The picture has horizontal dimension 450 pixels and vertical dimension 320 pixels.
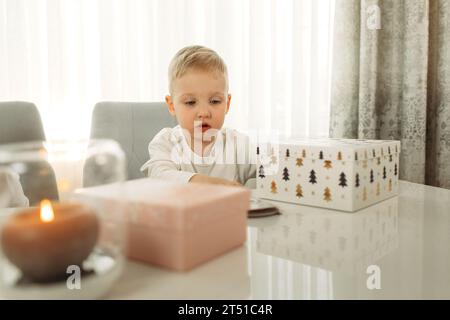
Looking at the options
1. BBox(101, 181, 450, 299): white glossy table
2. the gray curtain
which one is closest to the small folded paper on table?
BBox(101, 181, 450, 299): white glossy table

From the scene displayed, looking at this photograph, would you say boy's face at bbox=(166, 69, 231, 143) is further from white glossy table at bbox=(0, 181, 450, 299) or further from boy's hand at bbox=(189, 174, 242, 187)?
white glossy table at bbox=(0, 181, 450, 299)

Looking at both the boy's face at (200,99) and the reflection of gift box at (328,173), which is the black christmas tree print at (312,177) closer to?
the reflection of gift box at (328,173)

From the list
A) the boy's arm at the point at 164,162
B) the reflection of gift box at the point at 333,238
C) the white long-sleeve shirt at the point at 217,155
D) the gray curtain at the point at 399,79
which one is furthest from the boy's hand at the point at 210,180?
the gray curtain at the point at 399,79

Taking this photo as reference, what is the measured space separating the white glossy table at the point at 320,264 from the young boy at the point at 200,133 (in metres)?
0.51

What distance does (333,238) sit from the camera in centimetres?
71

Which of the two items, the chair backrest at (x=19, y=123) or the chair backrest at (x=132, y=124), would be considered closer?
the chair backrest at (x=19, y=123)

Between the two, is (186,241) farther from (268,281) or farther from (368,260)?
(368,260)

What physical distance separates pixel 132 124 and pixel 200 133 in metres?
0.47

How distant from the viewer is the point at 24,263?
0.45 meters

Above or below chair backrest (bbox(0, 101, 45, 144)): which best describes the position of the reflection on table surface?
below

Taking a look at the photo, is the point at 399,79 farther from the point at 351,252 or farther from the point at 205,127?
the point at 351,252

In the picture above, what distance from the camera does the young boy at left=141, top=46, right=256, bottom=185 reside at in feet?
4.31

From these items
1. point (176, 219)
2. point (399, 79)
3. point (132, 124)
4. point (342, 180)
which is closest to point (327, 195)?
point (342, 180)

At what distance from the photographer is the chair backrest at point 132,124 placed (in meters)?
1.68
